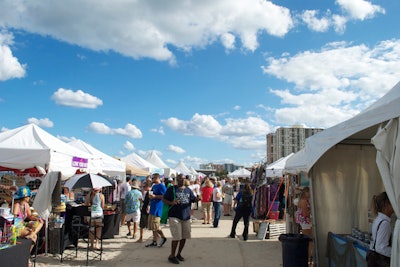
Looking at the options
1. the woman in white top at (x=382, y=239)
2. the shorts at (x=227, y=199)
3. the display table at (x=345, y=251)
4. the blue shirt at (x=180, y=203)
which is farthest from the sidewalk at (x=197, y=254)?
the shorts at (x=227, y=199)

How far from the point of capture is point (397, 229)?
11.8 ft

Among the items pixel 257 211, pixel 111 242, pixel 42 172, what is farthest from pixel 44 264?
pixel 257 211

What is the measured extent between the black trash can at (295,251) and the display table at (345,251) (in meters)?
0.45

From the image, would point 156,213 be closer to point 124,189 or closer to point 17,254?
point 124,189

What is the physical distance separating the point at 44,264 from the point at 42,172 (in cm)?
174

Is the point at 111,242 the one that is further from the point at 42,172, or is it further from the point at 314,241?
the point at 314,241

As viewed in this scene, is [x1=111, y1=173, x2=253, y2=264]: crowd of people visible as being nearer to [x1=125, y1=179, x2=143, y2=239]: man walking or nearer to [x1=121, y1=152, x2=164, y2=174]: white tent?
[x1=125, y1=179, x2=143, y2=239]: man walking

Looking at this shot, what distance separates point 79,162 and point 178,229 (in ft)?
9.47

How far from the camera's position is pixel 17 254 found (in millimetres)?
5184

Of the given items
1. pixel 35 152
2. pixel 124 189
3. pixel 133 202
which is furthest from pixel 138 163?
pixel 35 152

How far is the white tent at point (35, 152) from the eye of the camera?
7.23 m

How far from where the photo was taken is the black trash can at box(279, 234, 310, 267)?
609 cm


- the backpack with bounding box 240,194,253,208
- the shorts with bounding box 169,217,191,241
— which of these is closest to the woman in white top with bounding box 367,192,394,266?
the shorts with bounding box 169,217,191,241

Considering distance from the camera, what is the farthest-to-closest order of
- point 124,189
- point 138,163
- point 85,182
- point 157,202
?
point 138,163
point 124,189
point 157,202
point 85,182
